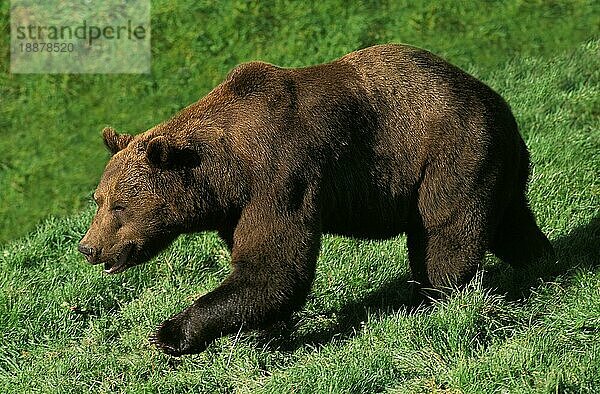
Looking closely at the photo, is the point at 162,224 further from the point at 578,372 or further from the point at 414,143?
the point at 578,372

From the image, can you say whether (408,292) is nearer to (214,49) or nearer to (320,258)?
(320,258)

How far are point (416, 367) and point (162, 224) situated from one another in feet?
6.00

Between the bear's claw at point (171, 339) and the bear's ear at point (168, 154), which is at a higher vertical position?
the bear's ear at point (168, 154)

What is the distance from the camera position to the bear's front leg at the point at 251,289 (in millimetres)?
6535

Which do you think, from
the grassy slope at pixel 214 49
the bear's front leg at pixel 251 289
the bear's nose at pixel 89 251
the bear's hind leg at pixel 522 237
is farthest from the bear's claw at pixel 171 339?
the grassy slope at pixel 214 49

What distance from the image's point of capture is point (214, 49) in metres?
13.5

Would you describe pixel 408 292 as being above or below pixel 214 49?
below

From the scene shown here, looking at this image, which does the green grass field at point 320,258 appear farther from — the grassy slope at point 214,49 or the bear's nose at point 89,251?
the bear's nose at point 89,251

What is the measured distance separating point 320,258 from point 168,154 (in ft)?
7.57

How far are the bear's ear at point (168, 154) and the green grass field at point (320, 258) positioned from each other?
4.16ft

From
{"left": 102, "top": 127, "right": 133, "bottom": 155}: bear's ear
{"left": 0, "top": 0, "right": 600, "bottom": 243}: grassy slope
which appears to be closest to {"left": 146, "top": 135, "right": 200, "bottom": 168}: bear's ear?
{"left": 102, "top": 127, "right": 133, "bottom": 155}: bear's ear

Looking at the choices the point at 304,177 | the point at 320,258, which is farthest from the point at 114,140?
the point at 320,258

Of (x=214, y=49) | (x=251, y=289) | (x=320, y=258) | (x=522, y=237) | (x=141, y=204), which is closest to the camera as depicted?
(x=251, y=289)

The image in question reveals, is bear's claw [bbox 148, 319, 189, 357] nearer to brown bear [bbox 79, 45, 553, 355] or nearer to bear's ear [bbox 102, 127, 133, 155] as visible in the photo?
brown bear [bbox 79, 45, 553, 355]
